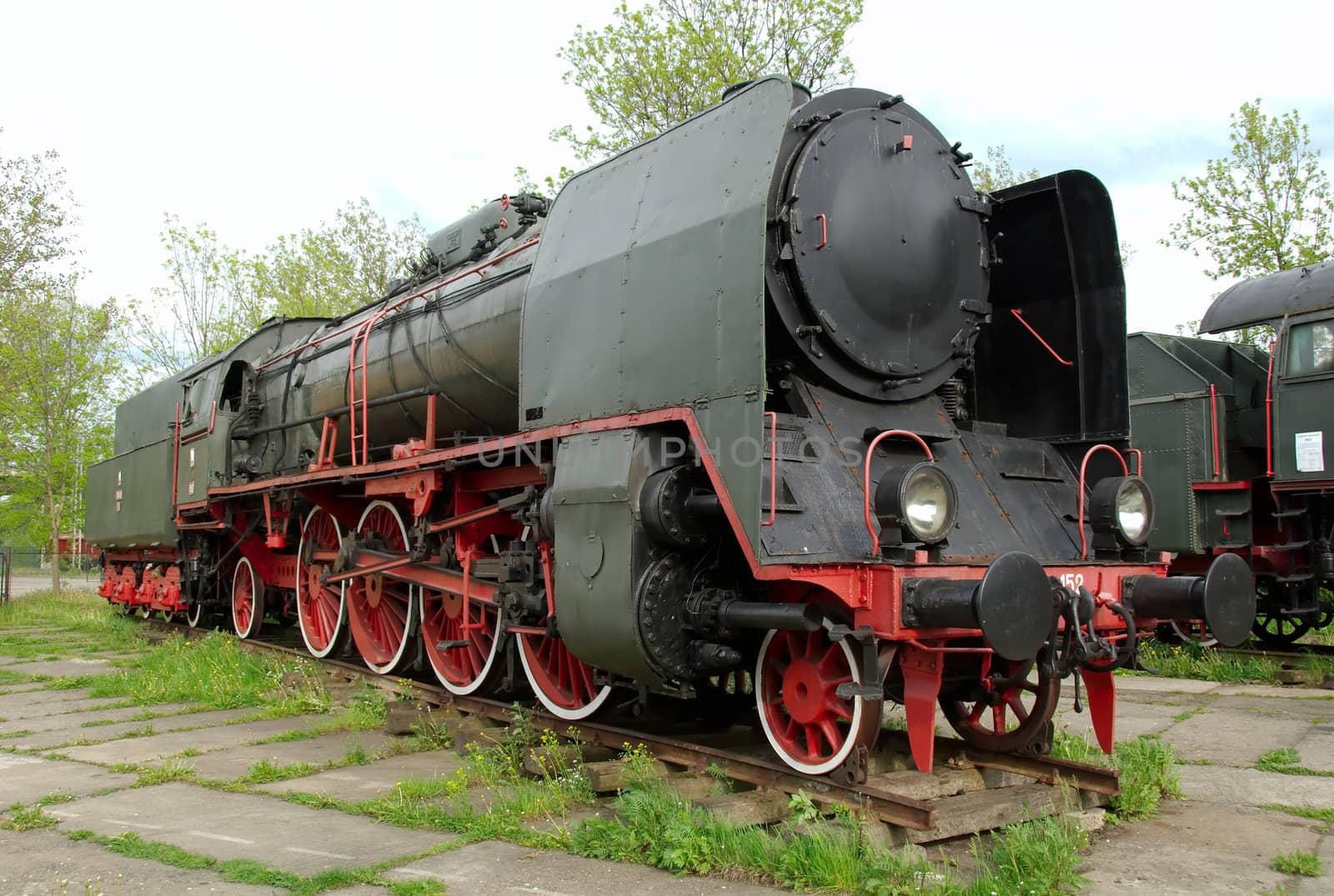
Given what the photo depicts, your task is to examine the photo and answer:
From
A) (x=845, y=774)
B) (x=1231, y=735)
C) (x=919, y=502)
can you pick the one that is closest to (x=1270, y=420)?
(x=1231, y=735)

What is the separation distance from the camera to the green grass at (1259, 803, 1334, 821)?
15.3 ft

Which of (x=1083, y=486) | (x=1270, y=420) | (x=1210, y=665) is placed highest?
(x=1270, y=420)

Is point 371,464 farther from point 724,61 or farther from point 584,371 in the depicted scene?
point 724,61

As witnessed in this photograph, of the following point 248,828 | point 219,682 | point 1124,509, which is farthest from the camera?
point 219,682

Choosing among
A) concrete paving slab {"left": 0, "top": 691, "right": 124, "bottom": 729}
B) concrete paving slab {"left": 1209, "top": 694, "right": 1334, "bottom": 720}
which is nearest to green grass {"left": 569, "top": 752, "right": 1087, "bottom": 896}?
concrete paving slab {"left": 1209, "top": 694, "right": 1334, "bottom": 720}

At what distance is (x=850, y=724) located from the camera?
4.27 m

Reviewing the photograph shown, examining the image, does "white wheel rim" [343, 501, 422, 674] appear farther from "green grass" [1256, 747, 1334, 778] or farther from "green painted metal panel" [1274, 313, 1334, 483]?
"green painted metal panel" [1274, 313, 1334, 483]

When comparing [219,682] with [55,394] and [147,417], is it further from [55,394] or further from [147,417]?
[55,394]

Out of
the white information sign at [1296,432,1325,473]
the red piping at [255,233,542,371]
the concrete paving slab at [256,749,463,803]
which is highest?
the red piping at [255,233,542,371]

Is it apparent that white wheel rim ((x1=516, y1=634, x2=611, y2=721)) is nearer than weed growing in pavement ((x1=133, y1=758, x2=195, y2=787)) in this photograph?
No

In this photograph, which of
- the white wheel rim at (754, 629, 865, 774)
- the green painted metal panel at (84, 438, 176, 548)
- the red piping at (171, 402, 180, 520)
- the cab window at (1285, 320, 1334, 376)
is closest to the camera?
the white wheel rim at (754, 629, 865, 774)

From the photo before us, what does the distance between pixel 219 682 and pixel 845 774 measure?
232 inches

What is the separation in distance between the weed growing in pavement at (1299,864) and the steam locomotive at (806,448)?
883mm

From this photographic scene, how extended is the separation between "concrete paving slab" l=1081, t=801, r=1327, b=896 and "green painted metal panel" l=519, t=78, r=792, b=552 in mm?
1909
